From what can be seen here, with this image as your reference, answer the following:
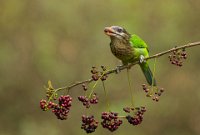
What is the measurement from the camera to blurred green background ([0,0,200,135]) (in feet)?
33.6

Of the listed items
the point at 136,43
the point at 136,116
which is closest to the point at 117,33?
the point at 136,43

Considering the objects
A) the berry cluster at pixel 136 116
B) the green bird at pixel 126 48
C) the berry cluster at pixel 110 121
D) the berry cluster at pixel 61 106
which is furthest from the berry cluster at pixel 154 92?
the green bird at pixel 126 48

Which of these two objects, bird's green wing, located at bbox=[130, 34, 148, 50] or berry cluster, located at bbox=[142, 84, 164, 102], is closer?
berry cluster, located at bbox=[142, 84, 164, 102]

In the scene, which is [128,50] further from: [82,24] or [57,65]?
[82,24]

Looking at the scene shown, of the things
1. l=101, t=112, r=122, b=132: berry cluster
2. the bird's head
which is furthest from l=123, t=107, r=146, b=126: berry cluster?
the bird's head

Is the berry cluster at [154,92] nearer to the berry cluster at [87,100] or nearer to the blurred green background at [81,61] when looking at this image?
the berry cluster at [87,100]

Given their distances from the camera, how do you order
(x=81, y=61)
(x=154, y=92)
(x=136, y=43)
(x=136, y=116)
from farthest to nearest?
(x=81, y=61) < (x=136, y=43) < (x=154, y=92) < (x=136, y=116)

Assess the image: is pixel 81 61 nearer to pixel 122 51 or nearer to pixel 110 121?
pixel 122 51

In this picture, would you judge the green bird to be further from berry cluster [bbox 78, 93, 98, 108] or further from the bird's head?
berry cluster [bbox 78, 93, 98, 108]

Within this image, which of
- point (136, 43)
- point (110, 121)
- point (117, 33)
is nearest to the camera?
point (110, 121)

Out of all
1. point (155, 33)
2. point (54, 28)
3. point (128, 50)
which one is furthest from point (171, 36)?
point (128, 50)

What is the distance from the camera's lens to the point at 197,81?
1061 cm

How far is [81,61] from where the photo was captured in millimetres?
10797

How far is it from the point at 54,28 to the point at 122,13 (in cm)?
117
